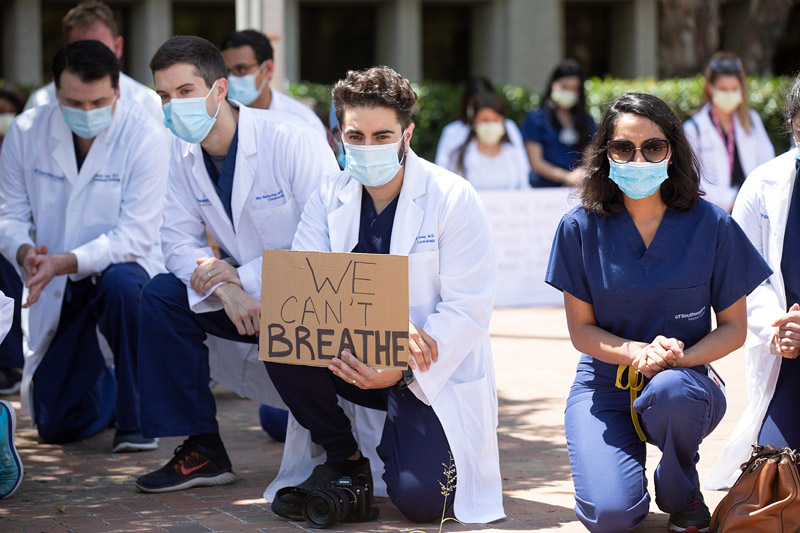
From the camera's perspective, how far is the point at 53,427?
236 inches

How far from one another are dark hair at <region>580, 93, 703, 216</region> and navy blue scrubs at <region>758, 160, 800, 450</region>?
0.54 meters

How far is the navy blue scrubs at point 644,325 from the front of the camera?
411 centimetres

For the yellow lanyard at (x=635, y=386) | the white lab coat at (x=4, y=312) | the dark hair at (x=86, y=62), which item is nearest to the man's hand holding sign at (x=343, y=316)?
the yellow lanyard at (x=635, y=386)

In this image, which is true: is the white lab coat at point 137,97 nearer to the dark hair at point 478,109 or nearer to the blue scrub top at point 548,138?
the dark hair at point 478,109

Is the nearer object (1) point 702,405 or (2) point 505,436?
(1) point 702,405

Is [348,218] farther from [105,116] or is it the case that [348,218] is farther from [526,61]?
[526,61]

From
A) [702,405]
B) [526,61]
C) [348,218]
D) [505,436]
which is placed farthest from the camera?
[526,61]

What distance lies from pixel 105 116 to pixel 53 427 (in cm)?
163

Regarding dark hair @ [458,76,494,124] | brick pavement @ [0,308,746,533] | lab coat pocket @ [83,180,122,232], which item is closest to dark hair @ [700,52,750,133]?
dark hair @ [458,76,494,124]

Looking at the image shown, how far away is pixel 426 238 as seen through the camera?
464 cm

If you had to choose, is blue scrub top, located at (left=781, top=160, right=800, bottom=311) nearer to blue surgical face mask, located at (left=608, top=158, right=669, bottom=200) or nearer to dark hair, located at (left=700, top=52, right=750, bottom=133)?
blue surgical face mask, located at (left=608, top=158, right=669, bottom=200)

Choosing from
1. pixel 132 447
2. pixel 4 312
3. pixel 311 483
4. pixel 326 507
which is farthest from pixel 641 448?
pixel 132 447

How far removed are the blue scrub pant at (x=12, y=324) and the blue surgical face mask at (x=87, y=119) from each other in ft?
2.67

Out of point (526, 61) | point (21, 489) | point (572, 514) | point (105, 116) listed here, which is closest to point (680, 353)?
point (572, 514)
